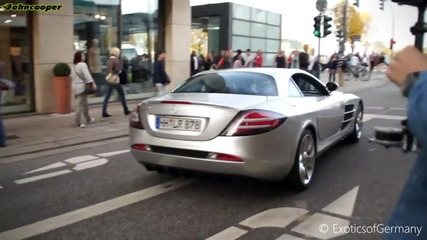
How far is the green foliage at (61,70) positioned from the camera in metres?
10.3

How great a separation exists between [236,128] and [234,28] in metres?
20.3

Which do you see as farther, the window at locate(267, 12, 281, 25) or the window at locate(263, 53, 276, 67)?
the window at locate(267, 12, 281, 25)

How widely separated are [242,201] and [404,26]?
9.98 feet

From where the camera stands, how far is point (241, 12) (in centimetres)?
2431

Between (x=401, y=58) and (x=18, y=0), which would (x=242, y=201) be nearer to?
(x=401, y=58)

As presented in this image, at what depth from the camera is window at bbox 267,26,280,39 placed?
26.9 m

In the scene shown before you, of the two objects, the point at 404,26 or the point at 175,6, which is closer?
the point at 404,26

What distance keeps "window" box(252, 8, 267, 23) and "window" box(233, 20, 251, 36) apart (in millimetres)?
694

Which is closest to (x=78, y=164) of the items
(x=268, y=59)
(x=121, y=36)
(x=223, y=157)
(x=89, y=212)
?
(x=89, y=212)

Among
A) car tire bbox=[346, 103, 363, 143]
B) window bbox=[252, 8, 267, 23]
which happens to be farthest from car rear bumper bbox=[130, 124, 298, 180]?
window bbox=[252, 8, 267, 23]

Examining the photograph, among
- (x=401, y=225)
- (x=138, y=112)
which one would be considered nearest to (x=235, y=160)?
(x=138, y=112)

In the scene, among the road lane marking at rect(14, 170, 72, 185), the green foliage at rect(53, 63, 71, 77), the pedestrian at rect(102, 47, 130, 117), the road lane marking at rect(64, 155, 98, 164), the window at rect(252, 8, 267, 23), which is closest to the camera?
the road lane marking at rect(14, 170, 72, 185)

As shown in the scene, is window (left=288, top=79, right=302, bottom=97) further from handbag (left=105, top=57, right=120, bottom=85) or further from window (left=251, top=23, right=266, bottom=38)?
window (left=251, top=23, right=266, bottom=38)

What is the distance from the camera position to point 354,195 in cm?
455
